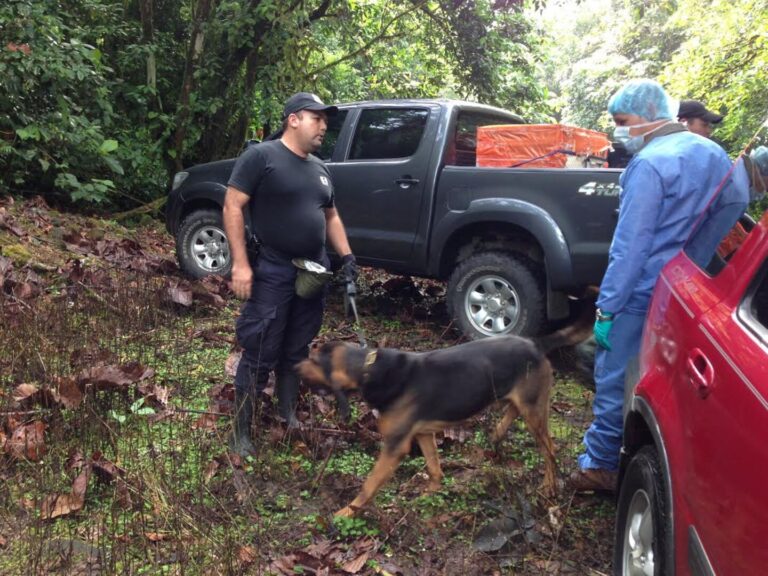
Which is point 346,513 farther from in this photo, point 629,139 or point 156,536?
point 629,139

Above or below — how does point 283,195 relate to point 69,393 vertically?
above

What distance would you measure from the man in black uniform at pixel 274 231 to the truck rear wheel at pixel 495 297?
204cm

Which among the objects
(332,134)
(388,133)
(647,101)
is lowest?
(332,134)

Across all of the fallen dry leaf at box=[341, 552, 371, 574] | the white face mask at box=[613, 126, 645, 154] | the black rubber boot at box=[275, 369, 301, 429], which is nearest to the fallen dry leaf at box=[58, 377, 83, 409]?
the black rubber boot at box=[275, 369, 301, 429]

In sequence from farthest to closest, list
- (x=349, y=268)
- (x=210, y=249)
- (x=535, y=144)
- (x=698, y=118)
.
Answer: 1. (x=210, y=249)
2. (x=535, y=144)
3. (x=698, y=118)
4. (x=349, y=268)

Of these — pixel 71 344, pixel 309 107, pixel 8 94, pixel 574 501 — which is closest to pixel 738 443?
pixel 574 501

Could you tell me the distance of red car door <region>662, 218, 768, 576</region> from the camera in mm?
1517

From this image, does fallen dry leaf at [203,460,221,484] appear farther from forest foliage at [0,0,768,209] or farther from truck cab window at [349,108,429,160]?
forest foliage at [0,0,768,209]

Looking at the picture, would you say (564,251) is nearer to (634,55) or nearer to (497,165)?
(497,165)

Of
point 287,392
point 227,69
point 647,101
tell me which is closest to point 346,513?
point 287,392

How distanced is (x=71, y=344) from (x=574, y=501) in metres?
3.37

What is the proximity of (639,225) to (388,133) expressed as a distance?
12.4 ft

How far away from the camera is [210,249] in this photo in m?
7.43

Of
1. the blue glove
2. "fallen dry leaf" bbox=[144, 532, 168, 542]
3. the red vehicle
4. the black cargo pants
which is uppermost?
the red vehicle
